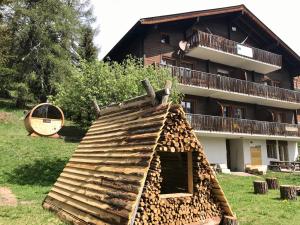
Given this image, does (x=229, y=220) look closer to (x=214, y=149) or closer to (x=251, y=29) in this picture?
(x=214, y=149)

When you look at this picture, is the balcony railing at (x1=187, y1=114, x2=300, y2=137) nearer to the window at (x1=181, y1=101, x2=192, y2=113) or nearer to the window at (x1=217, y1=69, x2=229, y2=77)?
the window at (x1=181, y1=101, x2=192, y2=113)

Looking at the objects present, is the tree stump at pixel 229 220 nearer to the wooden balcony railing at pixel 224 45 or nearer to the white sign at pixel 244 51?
the wooden balcony railing at pixel 224 45

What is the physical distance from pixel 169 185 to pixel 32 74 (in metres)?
27.1

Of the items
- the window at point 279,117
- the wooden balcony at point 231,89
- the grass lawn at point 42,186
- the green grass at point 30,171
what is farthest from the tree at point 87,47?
the window at point 279,117

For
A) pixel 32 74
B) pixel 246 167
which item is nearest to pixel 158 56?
pixel 246 167

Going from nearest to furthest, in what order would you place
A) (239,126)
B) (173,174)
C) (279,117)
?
(173,174) < (239,126) < (279,117)

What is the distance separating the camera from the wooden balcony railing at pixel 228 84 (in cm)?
2330

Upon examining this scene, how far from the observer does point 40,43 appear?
36.1m

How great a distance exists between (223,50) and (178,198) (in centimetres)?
1972

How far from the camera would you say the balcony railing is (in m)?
23.3

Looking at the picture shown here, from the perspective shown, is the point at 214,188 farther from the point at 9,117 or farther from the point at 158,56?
the point at 9,117

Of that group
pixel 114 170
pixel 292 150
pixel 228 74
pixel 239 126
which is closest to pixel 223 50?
pixel 228 74

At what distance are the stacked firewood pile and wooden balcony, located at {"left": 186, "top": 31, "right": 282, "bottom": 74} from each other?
1722 centimetres

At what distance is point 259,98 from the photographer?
27.5 m
